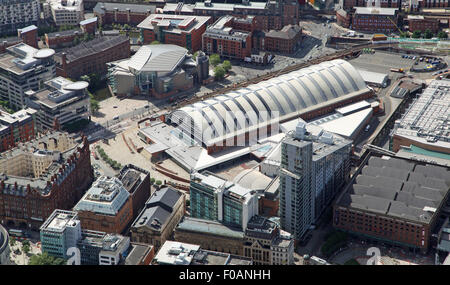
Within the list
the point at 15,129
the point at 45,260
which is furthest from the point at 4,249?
the point at 15,129

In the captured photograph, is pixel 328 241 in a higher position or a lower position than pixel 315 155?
lower

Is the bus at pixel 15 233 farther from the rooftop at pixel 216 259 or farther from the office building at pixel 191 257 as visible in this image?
the rooftop at pixel 216 259

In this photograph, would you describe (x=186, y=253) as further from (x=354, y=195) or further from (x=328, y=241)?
(x=354, y=195)

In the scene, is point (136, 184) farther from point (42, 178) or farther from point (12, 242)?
point (12, 242)

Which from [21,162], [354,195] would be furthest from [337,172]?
[21,162]

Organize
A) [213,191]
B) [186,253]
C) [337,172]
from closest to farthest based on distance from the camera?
[186,253] → [213,191] → [337,172]

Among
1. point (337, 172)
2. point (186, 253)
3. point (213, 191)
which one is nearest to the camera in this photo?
point (186, 253)

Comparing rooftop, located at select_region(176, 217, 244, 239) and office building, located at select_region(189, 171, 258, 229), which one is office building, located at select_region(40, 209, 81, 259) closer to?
rooftop, located at select_region(176, 217, 244, 239)
